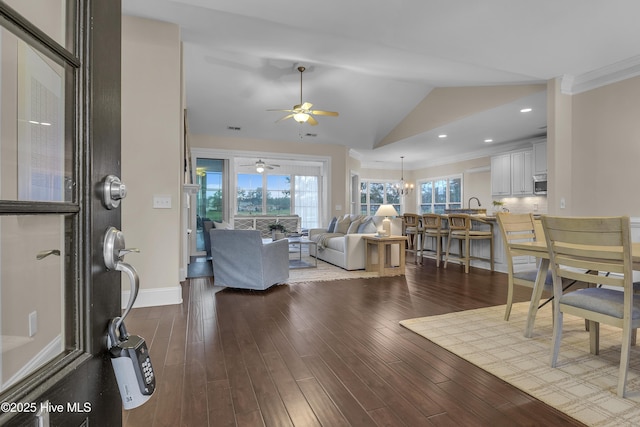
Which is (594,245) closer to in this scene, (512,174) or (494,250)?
(494,250)

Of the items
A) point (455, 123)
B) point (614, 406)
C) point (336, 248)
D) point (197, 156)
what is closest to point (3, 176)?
point (614, 406)

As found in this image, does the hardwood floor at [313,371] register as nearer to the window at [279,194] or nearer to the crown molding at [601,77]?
the crown molding at [601,77]

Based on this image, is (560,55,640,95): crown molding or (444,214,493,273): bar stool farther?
(444,214,493,273): bar stool

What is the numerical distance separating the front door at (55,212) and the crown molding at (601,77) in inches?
213

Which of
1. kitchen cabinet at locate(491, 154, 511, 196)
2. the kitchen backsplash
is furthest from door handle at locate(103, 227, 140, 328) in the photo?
kitchen cabinet at locate(491, 154, 511, 196)

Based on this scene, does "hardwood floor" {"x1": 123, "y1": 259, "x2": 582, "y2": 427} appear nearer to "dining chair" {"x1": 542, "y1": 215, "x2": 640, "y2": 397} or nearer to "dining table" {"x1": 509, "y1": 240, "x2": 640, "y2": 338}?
"dining chair" {"x1": 542, "y1": 215, "x2": 640, "y2": 397}

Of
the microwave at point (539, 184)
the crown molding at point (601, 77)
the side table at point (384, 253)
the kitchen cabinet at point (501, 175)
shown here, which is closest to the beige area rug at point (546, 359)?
the side table at point (384, 253)

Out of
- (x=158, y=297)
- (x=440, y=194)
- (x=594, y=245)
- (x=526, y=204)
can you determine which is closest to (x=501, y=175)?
(x=526, y=204)

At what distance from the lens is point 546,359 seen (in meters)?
2.26

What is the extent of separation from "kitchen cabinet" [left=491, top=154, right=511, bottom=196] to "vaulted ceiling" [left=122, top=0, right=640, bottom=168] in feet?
1.22

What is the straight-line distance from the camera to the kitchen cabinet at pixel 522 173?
739cm

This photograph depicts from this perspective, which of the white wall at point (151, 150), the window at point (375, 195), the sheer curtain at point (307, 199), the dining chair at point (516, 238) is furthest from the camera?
the window at point (375, 195)

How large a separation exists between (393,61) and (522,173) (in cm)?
472

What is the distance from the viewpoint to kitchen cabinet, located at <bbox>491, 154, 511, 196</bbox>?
796cm
